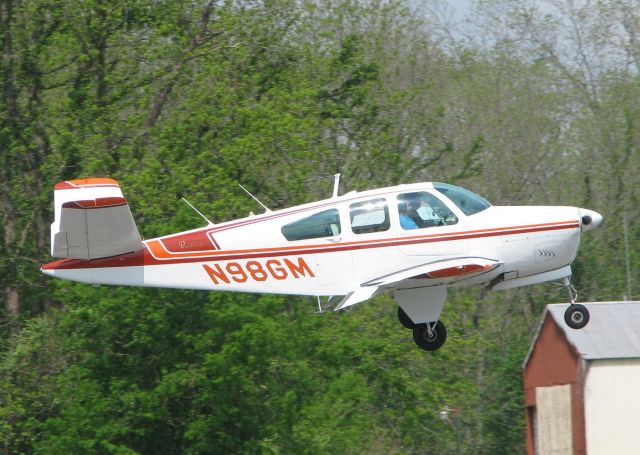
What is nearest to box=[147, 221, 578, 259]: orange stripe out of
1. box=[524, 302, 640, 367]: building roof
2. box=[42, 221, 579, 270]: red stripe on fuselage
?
box=[42, 221, 579, 270]: red stripe on fuselage

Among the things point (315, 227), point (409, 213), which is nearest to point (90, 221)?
point (315, 227)

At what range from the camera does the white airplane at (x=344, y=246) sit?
13.9 meters

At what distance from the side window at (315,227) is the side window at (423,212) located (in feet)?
2.78

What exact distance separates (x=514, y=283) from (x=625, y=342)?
40.8ft

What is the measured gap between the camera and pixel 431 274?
13.7 metres

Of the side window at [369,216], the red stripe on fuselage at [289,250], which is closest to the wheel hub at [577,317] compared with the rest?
the red stripe on fuselage at [289,250]

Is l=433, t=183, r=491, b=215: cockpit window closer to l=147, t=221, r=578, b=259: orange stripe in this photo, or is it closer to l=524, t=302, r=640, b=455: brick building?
l=147, t=221, r=578, b=259: orange stripe

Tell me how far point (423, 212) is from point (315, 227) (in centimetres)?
139

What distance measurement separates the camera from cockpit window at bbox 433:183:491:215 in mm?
14094

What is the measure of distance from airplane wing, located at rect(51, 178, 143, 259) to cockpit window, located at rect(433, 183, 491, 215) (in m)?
3.99

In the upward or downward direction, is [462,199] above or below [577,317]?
above

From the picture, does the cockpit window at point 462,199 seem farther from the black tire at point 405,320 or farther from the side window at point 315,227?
the black tire at point 405,320

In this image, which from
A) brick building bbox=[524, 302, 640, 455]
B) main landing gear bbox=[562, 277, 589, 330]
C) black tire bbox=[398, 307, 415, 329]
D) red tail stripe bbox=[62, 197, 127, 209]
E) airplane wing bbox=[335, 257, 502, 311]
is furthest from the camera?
brick building bbox=[524, 302, 640, 455]

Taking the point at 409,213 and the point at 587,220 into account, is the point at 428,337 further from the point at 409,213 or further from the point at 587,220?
the point at 587,220
